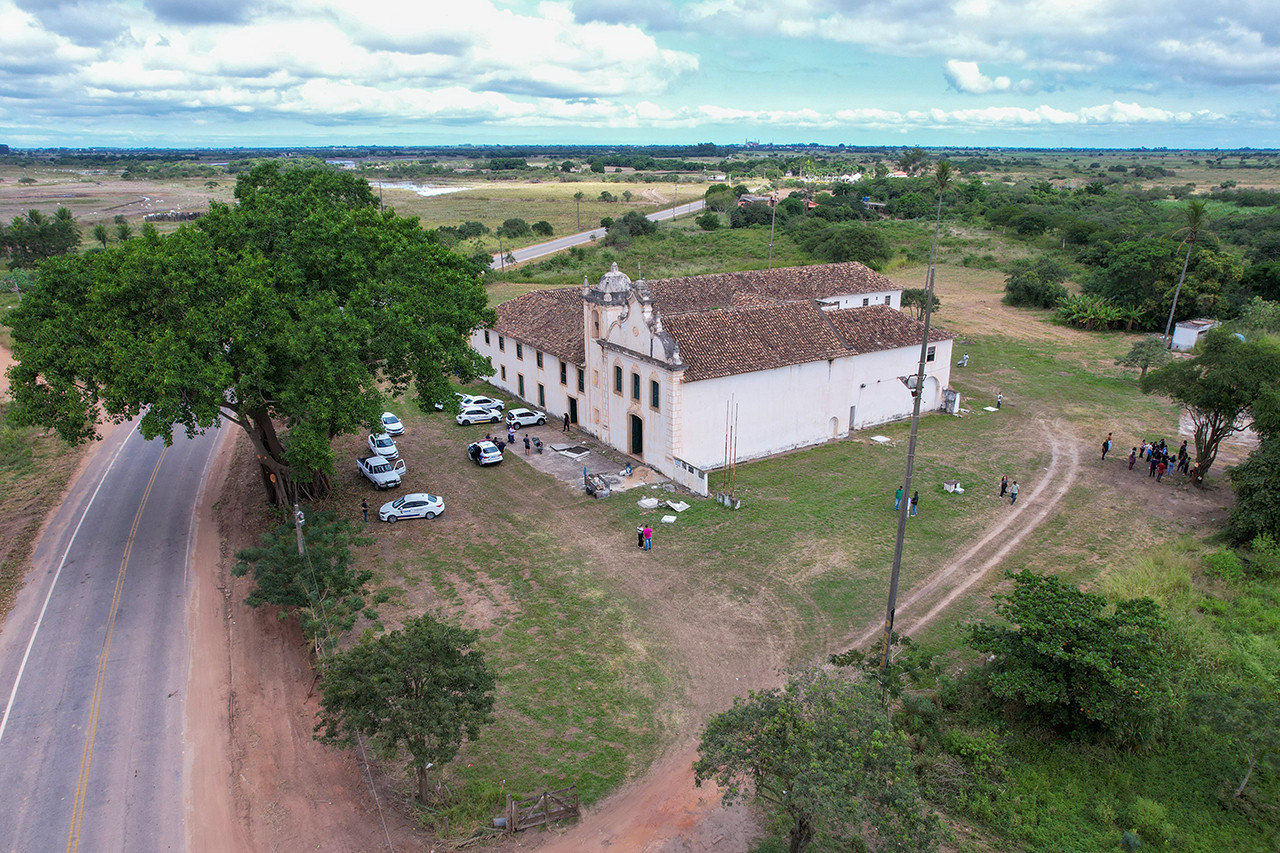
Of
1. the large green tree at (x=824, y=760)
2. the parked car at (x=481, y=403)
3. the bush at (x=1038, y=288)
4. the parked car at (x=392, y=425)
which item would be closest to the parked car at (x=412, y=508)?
the parked car at (x=392, y=425)

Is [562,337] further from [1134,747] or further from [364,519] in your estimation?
[1134,747]

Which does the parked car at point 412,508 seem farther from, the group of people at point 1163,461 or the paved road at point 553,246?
the paved road at point 553,246

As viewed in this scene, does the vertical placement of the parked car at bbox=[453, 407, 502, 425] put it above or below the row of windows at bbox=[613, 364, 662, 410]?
below

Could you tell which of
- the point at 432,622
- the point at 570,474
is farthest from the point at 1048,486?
the point at 432,622

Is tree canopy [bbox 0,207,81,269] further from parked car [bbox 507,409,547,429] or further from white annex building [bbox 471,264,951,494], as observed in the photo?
parked car [bbox 507,409,547,429]

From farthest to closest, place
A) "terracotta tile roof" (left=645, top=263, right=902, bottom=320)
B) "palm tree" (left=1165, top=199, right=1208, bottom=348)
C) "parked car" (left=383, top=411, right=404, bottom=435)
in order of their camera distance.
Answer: "palm tree" (left=1165, top=199, right=1208, bottom=348)
"terracotta tile roof" (left=645, top=263, right=902, bottom=320)
"parked car" (left=383, top=411, right=404, bottom=435)

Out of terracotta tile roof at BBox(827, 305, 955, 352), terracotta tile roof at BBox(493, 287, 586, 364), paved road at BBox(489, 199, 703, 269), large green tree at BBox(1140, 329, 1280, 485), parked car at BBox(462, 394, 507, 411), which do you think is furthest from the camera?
paved road at BBox(489, 199, 703, 269)

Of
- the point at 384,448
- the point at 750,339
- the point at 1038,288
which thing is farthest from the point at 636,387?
the point at 1038,288

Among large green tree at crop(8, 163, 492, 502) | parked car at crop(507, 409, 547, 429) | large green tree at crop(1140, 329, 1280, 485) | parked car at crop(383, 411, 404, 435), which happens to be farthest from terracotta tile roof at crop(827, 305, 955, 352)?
parked car at crop(383, 411, 404, 435)
